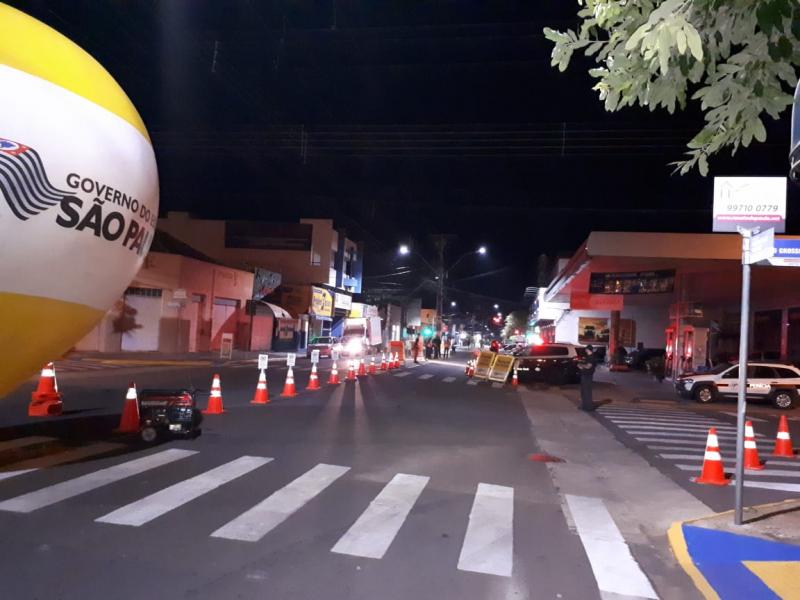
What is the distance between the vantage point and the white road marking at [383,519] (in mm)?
A: 6113

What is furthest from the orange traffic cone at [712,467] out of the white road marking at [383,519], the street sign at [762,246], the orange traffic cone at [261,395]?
the orange traffic cone at [261,395]

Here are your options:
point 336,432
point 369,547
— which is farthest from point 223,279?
point 369,547

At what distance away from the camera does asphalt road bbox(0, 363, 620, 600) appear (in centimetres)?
527

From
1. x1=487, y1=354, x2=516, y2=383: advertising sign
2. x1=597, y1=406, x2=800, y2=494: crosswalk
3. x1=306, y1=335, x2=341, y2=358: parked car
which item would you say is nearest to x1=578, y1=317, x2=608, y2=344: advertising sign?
x1=306, y1=335, x2=341, y2=358: parked car

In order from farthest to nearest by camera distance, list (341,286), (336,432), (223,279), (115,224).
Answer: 1. (341,286)
2. (223,279)
3. (336,432)
4. (115,224)

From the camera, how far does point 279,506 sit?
739 cm

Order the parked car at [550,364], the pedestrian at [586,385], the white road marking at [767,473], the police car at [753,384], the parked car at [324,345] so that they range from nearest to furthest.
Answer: the white road marking at [767,473], the pedestrian at [586,385], the police car at [753,384], the parked car at [550,364], the parked car at [324,345]

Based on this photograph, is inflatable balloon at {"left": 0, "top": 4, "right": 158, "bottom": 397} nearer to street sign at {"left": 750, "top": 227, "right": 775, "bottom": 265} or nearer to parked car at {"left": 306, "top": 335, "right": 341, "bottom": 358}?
street sign at {"left": 750, "top": 227, "right": 775, "bottom": 265}

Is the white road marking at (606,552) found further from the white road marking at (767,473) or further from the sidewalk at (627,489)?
the white road marking at (767,473)

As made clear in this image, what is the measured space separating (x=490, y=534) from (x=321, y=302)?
4983 centimetres

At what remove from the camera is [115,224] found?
546 cm

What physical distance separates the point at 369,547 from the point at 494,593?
1.35 metres

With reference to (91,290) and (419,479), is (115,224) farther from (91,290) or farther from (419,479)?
(419,479)

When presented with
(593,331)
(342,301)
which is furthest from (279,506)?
(342,301)
